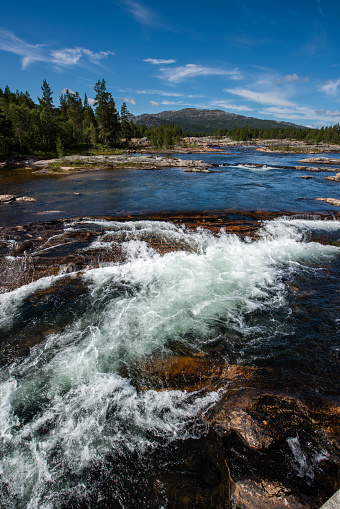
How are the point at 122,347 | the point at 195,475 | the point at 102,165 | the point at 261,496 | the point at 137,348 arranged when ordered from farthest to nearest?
the point at 102,165 → the point at 122,347 → the point at 137,348 → the point at 195,475 → the point at 261,496

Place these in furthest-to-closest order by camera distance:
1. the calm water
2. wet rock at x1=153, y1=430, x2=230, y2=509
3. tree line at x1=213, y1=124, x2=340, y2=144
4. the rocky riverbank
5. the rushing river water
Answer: tree line at x1=213, y1=124, x2=340, y2=144 → the rocky riverbank → the calm water → the rushing river water → wet rock at x1=153, y1=430, x2=230, y2=509

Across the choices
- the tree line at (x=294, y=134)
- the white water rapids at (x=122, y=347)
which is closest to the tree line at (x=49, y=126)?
the white water rapids at (x=122, y=347)

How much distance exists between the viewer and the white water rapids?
5.18 metres

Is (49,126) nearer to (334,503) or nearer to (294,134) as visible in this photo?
(334,503)

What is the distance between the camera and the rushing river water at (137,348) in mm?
4875

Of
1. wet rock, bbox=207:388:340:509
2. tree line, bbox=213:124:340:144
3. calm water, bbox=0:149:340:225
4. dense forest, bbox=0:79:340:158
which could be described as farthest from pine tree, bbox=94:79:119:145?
tree line, bbox=213:124:340:144

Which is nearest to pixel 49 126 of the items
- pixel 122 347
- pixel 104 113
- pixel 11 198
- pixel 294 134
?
pixel 104 113

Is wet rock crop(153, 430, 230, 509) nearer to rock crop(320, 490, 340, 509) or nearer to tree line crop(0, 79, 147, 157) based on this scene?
rock crop(320, 490, 340, 509)

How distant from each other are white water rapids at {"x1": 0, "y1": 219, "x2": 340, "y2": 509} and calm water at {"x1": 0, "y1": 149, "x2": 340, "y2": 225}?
6949 millimetres

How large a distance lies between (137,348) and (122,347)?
0.53 m

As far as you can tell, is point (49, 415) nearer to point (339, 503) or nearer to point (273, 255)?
point (339, 503)

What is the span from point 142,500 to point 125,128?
121 metres

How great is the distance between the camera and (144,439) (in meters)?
5.40

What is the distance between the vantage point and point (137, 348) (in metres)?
7.70
